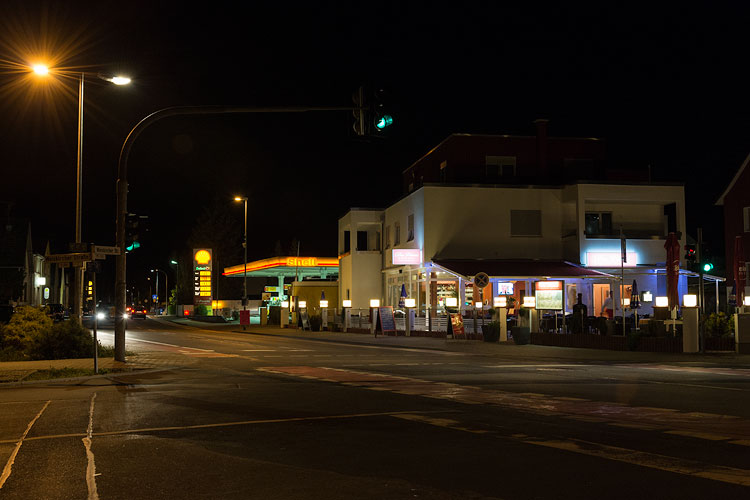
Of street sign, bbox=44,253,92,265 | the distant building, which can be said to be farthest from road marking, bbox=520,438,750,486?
the distant building

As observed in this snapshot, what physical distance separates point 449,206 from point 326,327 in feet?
33.8

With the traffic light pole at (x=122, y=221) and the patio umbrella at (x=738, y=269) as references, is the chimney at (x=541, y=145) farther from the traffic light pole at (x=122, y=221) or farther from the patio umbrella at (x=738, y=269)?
the traffic light pole at (x=122, y=221)

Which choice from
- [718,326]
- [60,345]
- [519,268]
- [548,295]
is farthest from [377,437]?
[548,295]

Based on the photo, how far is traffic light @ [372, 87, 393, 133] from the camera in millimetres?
14320

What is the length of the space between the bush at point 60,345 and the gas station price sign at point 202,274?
4980 centimetres

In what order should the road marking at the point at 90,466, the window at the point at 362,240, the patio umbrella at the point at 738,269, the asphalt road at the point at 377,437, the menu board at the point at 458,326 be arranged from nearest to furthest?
the road marking at the point at 90,466
the asphalt road at the point at 377,437
the patio umbrella at the point at 738,269
the menu board at the point at 458,326
the window at the point at 362,240

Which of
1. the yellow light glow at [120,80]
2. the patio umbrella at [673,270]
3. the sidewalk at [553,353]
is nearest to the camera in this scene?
the yellow light glow at [120,80]

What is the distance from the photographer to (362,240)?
5519cm

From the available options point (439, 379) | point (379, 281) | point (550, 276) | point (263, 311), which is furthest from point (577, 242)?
point (439, 379)

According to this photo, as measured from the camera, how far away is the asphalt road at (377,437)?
6781 millimetres

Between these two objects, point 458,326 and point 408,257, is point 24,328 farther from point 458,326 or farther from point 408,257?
point 408,257

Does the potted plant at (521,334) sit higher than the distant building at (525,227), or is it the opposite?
the distant building at (525,227)

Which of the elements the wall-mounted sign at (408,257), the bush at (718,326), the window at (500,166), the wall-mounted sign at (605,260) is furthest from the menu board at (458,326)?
the window at (500,166)

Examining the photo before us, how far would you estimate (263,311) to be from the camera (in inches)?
2233
